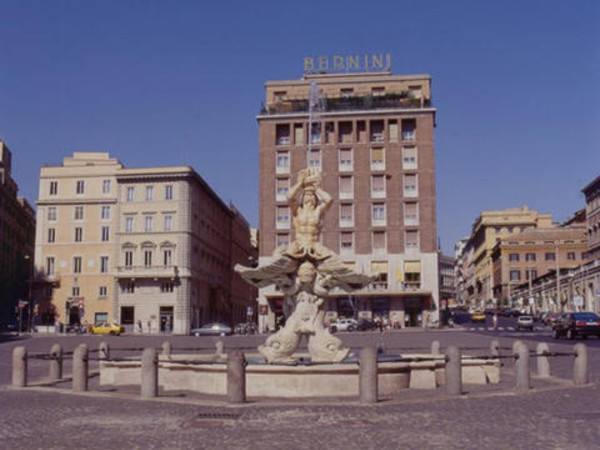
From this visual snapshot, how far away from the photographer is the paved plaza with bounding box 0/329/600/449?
886 cm

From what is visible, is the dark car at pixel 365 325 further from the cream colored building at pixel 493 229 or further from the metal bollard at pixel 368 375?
the cream colored building at pixel 493 229

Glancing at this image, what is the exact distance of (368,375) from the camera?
12180 mm

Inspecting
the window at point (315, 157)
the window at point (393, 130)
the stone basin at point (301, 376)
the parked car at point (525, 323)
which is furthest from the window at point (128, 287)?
the stone basin at point (301, 376)

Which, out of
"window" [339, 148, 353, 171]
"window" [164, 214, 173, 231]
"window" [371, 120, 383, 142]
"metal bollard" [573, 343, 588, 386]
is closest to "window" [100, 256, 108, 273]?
"window" [164, 214, 173, 231]

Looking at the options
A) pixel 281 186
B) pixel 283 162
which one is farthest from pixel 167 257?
pixel 283 162

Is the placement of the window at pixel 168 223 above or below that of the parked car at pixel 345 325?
above

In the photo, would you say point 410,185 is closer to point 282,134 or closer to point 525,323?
point 282,134

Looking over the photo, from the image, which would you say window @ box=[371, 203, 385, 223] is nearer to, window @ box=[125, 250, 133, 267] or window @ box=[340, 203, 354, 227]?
window @ box=[340, 203, 354, 227]

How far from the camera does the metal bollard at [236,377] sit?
12.4m

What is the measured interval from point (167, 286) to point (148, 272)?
226 cm

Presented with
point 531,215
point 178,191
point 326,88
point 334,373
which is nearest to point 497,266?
point 531,215

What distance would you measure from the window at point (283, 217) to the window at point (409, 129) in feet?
44.7

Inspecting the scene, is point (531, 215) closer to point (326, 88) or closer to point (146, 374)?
point (326, 88)

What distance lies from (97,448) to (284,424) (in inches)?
109
